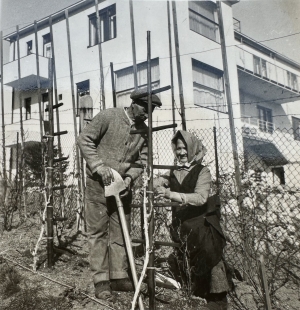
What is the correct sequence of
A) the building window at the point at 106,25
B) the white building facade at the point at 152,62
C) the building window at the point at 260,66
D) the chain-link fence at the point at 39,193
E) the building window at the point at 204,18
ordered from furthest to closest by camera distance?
the building window at the point at 260,66 → the building window at the point at 106,25 → the building window at the point at 204,18 → the white building facade at the point at 152,62 → the chain-link fence at the point at 39,193

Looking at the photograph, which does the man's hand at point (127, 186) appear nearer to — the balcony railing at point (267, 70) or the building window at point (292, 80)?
the balcony railing at point (267, 70)

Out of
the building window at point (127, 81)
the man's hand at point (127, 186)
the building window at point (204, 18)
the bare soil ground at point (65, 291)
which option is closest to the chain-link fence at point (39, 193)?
the bare soil ground at point (65, 291)

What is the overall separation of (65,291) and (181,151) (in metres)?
1.78

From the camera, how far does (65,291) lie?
321 cm

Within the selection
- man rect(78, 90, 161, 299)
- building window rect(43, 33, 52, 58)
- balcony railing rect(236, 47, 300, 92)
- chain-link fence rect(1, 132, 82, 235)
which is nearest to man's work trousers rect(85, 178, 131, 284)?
man rect(78, 90, 161, 299)

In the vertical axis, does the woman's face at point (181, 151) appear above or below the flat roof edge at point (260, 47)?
below

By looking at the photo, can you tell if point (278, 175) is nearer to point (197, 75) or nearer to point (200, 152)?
point (197, 75)

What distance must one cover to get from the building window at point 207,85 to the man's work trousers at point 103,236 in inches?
389

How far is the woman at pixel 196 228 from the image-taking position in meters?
3.11

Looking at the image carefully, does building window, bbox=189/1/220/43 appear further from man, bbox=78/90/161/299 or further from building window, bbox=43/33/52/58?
man, bbox=78/90/161/299

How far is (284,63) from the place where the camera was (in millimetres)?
20500

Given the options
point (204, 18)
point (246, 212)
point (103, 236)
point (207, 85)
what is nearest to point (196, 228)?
point (103, 236)

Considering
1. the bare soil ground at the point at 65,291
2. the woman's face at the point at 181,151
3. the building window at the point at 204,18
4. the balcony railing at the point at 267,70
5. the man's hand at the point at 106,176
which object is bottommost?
the bare soil ground at the point at 65,291

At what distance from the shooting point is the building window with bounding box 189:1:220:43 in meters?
13.4
